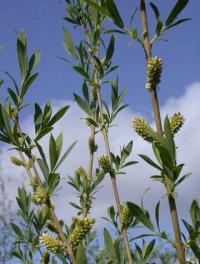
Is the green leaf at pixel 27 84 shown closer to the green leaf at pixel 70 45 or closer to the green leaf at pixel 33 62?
the green leaf at pixel 33 62

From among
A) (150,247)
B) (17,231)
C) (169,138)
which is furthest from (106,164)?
(169,138)

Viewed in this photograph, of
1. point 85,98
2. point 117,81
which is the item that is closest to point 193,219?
point 85,98

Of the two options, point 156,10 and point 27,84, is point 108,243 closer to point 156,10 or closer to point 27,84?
point 27,84

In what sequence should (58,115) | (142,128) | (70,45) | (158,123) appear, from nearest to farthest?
(158,123) → (142,128) → (58,115) → (70,45)

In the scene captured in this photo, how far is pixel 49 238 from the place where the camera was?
51.6 inches

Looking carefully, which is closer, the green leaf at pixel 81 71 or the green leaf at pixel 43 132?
the green leaf at pixel 43 132

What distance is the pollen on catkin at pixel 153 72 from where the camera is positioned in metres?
1.15

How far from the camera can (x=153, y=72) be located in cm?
116

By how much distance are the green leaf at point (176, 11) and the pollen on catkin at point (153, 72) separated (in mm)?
191

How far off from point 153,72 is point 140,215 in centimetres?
37

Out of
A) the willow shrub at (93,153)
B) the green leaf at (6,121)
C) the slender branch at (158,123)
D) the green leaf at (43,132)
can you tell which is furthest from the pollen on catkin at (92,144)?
the slender branch at (158,123)

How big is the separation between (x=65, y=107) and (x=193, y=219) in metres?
0.47

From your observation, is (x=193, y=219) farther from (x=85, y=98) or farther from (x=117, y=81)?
(x=117, y=81)

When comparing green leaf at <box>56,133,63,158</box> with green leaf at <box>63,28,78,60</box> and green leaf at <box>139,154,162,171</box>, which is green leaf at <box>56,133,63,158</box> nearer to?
green leaf at <box>139,154,162,171</box>
